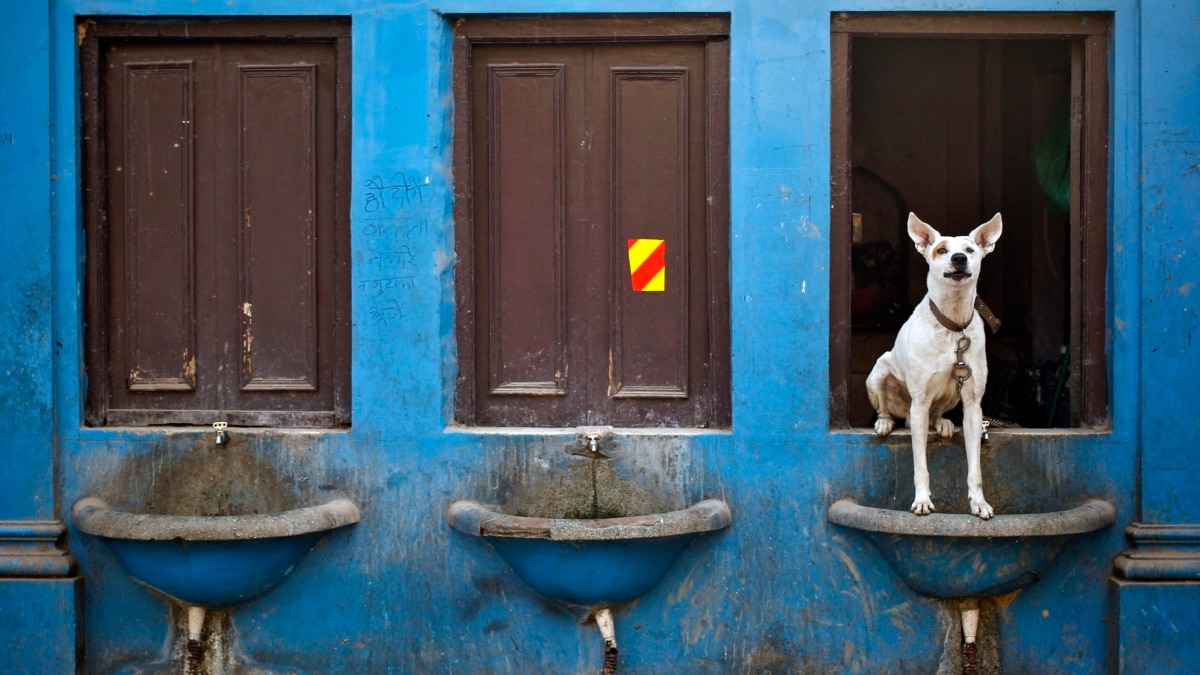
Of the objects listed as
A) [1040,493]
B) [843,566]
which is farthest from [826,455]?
[1040,493]

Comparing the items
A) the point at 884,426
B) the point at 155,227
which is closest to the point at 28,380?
the point at 155,227

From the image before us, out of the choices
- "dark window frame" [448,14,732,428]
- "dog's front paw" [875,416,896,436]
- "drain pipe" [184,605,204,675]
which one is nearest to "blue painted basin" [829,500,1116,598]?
"dog's front paw" [875,416,896,436]

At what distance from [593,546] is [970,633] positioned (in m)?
1.76

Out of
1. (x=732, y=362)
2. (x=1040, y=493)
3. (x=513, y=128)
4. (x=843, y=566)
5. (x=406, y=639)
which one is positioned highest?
(x=513, y=128)

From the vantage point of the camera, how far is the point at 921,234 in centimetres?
479

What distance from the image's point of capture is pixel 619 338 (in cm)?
541

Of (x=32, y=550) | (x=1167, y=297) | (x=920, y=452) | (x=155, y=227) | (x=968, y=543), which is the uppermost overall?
(x=155, y=227)

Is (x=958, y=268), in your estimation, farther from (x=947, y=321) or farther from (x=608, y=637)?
(x=608, y=637)

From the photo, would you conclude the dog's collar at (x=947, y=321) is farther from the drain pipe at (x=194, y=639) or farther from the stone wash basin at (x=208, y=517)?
the drain pipe at (x=194, y=639)

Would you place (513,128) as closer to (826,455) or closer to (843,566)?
(826,455)

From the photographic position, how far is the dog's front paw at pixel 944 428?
5.09 meters

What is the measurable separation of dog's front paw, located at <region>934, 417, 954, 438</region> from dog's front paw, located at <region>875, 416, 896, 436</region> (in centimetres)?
20

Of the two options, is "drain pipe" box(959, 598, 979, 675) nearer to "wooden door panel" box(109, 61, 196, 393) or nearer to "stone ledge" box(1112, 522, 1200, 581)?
"stone ledge" box(1112, 522, 1200, 581)

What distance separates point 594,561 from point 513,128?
2055mm
